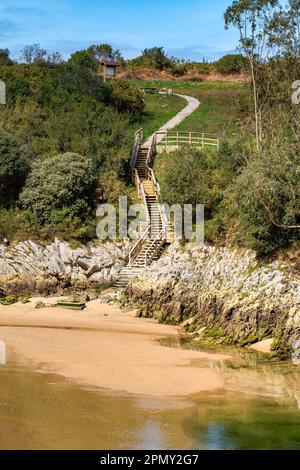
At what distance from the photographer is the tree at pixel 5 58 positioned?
63.2 meters

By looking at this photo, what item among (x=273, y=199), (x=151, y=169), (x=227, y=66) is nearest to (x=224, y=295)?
(x=273, y=199)

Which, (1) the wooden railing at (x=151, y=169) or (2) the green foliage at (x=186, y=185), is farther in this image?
(2) the green foliage at (x=186, y=185)

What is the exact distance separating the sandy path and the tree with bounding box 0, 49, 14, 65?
1472 inches

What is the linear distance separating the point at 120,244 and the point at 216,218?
19.3 ft

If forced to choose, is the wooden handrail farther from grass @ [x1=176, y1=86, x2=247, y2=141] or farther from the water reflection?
the water reflection

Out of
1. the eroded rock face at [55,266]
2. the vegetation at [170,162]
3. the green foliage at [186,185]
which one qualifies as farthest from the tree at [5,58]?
the eroded rock face at [55,266]

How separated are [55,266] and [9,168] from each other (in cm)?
781

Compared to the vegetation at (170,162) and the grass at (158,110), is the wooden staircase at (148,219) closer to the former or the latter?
the vegetation at (170,162)

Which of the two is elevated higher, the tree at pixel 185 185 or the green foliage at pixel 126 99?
the green foliage at pixel 126 99

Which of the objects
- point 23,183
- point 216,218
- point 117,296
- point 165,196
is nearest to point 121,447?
point 117,296

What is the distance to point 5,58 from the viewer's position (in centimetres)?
6488

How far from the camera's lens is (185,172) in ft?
126

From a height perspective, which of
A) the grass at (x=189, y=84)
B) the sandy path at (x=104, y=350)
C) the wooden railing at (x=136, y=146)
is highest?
the grass at (x=189, y=84)

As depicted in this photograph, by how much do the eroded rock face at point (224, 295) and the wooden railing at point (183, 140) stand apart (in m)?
15.0
